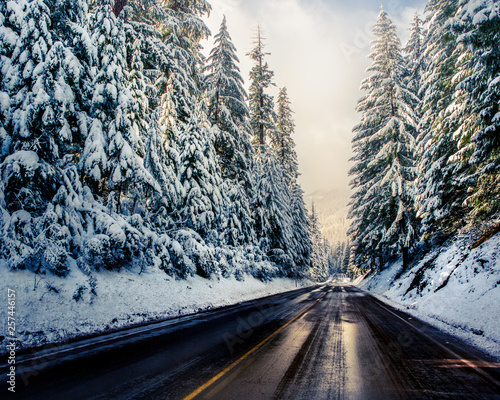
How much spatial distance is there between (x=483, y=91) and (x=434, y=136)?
529cm

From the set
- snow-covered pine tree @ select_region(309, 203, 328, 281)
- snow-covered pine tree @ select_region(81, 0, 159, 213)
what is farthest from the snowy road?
snow-covered pine tree @ select_region(309, 203, 328, 281)

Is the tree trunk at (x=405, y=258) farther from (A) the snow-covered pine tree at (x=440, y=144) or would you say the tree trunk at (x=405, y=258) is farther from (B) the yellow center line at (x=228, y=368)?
(B) the yellow center line at (x=228, y=368)

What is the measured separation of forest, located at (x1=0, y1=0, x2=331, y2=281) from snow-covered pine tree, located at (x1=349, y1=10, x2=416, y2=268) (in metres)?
9.92

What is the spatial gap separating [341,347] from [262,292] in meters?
16.3

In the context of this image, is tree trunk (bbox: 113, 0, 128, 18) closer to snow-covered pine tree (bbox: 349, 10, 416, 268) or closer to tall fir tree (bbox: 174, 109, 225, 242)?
tall fir tree (bbox: 174, 109, 225, 242)

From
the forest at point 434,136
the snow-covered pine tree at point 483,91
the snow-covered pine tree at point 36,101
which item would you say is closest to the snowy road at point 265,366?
the snow-covered pine tree at point 36,101

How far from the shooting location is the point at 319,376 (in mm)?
4711

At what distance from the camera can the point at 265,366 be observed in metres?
5.15

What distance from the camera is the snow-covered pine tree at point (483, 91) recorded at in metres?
8.47

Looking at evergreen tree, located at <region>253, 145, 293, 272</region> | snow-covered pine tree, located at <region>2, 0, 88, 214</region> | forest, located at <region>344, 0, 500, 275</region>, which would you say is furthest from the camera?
evergreen tree, located at <region>253, 145, 293, 272</region>

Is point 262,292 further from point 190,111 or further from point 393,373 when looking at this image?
point 393,373

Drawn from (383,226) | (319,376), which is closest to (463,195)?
(383,226)

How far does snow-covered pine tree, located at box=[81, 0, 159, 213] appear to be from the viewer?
1083 cm

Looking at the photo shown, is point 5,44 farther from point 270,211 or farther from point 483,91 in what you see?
point 270,211
